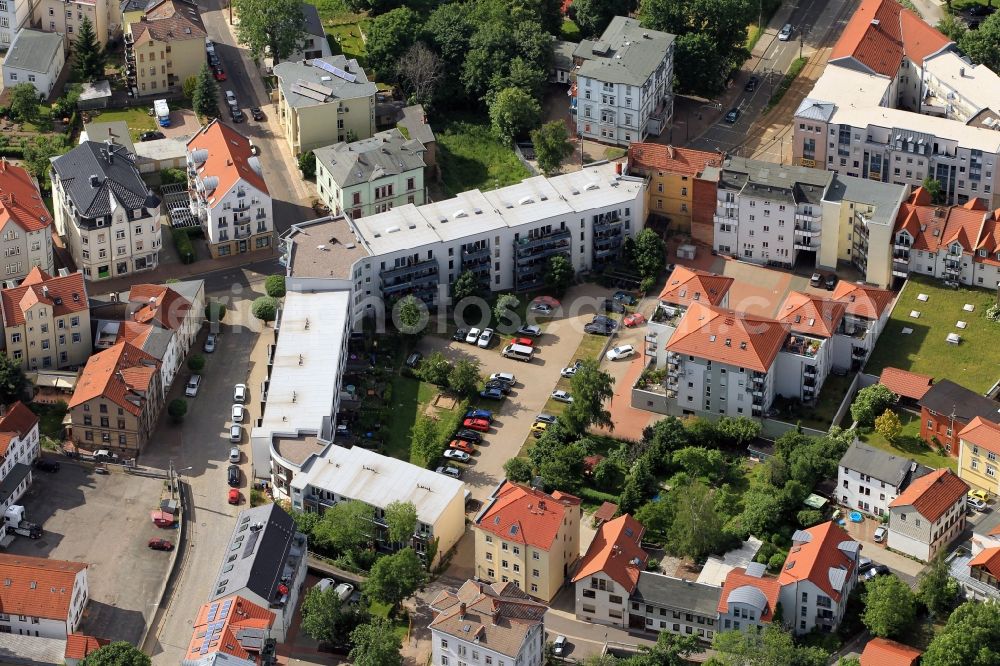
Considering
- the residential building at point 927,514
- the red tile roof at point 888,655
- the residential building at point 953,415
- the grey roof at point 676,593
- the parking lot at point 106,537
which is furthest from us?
the residential building at point 953,415

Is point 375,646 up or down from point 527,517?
down

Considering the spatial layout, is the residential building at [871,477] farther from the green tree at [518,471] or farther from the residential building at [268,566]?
the residential building at [268,566]

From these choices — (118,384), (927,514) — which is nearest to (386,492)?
(118,384)

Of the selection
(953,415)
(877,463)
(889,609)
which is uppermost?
(953,415)

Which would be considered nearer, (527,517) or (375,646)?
(375,646)

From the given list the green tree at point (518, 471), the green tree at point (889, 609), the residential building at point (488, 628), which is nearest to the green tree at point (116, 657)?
the residential building at point (488, 628)

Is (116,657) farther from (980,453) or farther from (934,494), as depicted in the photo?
(980,453)
